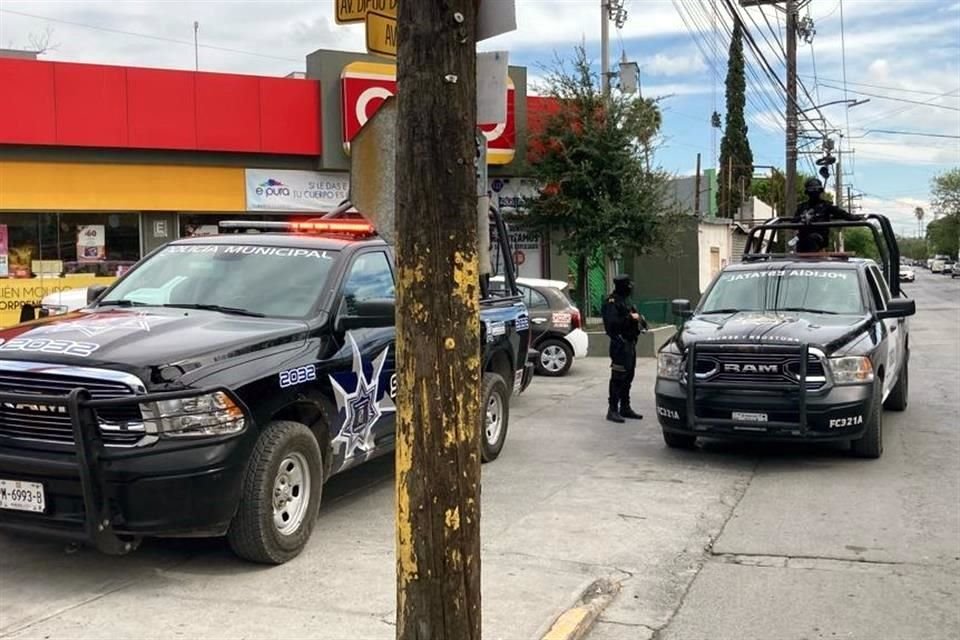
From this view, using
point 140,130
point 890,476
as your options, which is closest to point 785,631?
point 890,476

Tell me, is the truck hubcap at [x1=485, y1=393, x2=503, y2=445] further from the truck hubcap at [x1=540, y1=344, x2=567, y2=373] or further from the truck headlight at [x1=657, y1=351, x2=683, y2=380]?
the truck hubcap at [x1=540, y1=344, x2=567, y2=373]

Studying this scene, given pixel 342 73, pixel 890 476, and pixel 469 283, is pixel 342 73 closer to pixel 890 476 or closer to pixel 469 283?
pixel 890 476

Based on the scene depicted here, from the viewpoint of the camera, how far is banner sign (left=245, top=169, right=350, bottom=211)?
19.2m

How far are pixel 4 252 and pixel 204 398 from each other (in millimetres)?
14233

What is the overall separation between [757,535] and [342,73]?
50.5 feet

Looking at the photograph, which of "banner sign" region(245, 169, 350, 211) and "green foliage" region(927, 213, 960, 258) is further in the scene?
"green foliage" region(927, 213, 960, 258)

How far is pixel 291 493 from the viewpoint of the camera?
551cm

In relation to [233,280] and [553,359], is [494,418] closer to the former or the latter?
[233,280]

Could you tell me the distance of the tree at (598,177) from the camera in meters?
19.8

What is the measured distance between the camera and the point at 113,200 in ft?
58.2

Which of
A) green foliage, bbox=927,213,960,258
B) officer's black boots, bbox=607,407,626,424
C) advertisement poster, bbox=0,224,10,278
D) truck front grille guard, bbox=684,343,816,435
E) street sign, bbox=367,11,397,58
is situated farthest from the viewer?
green foliage, bbox=927,213,960,258

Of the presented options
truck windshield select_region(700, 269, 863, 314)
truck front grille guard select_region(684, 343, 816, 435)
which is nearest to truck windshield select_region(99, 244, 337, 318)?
truck front grille guard select_region(684, 343, 816, 435)

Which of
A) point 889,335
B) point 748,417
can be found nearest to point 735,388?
point 748,417

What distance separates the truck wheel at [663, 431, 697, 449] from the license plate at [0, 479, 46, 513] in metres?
5.75
